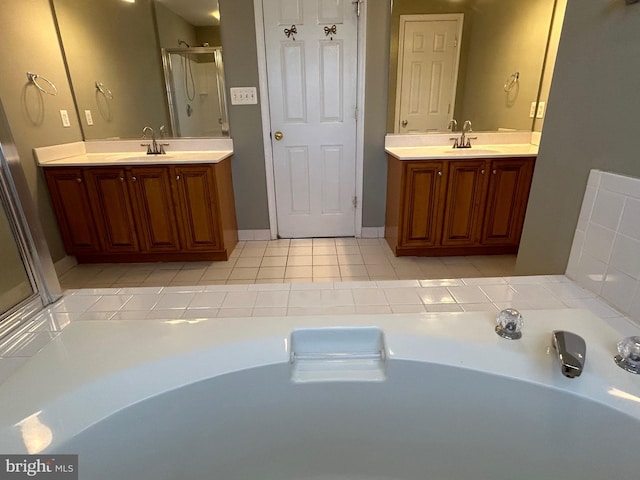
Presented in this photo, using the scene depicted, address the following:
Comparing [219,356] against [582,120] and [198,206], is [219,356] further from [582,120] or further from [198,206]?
[198,206]

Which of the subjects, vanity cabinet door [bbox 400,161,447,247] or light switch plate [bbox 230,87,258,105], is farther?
light switch plate [bbox 230,87,258,105]

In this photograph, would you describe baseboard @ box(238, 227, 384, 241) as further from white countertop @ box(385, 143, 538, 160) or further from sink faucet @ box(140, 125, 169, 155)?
sink faucet @ box(140, 125, 169, 155)

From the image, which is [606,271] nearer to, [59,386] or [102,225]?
[59,386]

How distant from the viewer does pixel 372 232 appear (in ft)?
10.3

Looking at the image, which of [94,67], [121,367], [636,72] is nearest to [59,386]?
[121,367]

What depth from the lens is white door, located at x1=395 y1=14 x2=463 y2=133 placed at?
2.64 metres

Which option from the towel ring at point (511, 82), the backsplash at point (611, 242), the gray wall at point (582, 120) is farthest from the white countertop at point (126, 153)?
the towel ring at point (511, 82)

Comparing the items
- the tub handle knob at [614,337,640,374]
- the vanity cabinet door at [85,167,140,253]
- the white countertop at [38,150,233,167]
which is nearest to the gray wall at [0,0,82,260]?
the white countertop at [38,150,233,167]

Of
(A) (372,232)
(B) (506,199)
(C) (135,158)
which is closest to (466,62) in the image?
(B) (506,199)

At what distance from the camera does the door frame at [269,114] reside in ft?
8.45

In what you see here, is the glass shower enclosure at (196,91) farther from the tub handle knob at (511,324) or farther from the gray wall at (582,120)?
the tub handle knob at (511,324)

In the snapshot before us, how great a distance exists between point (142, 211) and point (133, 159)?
14.5 inches

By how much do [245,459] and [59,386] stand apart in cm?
52

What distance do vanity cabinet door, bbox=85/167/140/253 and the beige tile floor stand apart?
20 cm
